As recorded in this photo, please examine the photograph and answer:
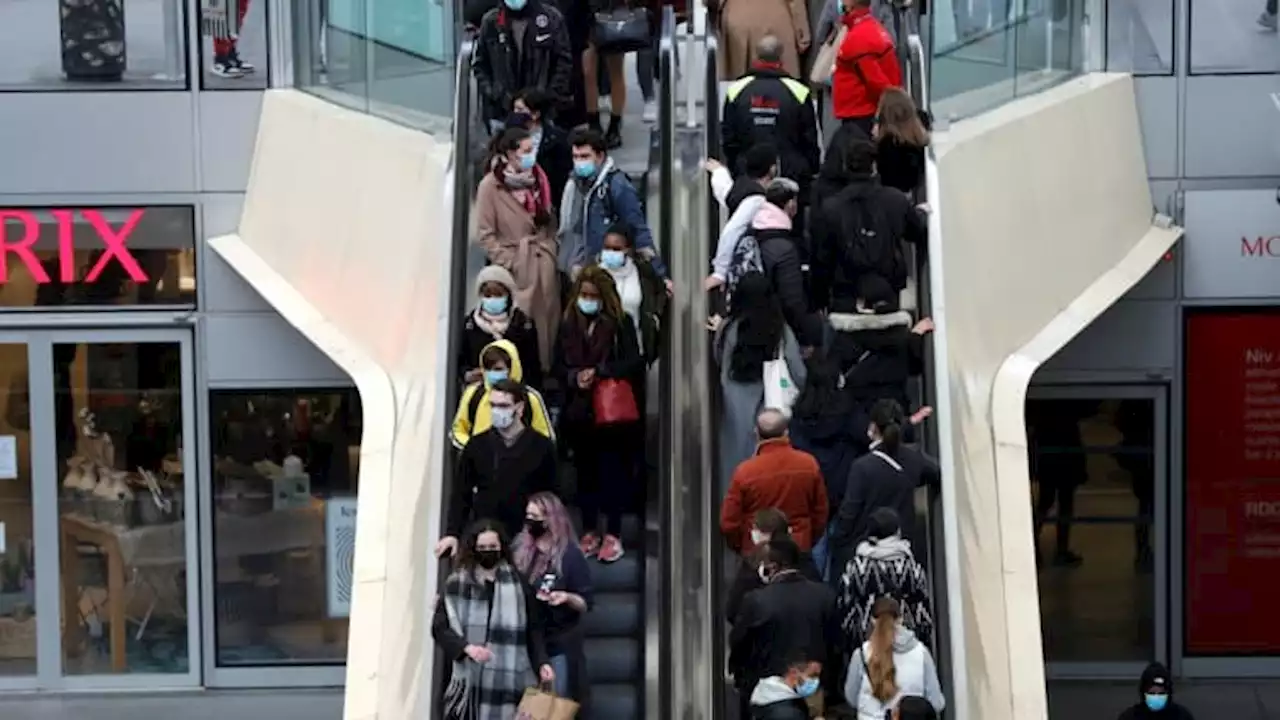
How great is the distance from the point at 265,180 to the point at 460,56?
8.46 ft

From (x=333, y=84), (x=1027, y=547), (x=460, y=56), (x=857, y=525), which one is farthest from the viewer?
(x=333, y=84)

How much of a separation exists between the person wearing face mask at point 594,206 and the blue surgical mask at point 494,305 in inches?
26.9

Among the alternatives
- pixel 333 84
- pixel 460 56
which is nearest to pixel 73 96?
pixel 333 84

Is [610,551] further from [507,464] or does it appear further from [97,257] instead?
[97,257]

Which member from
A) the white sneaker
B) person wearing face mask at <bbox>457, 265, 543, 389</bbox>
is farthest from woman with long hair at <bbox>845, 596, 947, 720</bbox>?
the white sneaker

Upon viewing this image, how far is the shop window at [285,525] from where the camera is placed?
1683cm

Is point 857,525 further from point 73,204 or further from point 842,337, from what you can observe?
point 73,204

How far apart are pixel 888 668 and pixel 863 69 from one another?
165 inches

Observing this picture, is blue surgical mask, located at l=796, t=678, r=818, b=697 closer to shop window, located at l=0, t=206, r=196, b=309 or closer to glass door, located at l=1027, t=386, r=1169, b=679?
glass door, located at l=1027, t=386, r=1169, b=679

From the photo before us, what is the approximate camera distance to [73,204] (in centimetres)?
1662

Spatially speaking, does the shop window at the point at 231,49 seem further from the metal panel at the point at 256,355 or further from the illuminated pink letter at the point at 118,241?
the metal panel at the point at 256,355

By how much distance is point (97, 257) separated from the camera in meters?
16.7

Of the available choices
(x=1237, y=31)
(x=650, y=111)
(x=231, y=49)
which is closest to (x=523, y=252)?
(x=650, y=111)

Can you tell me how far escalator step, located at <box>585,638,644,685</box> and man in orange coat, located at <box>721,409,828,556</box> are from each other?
3.17ft
